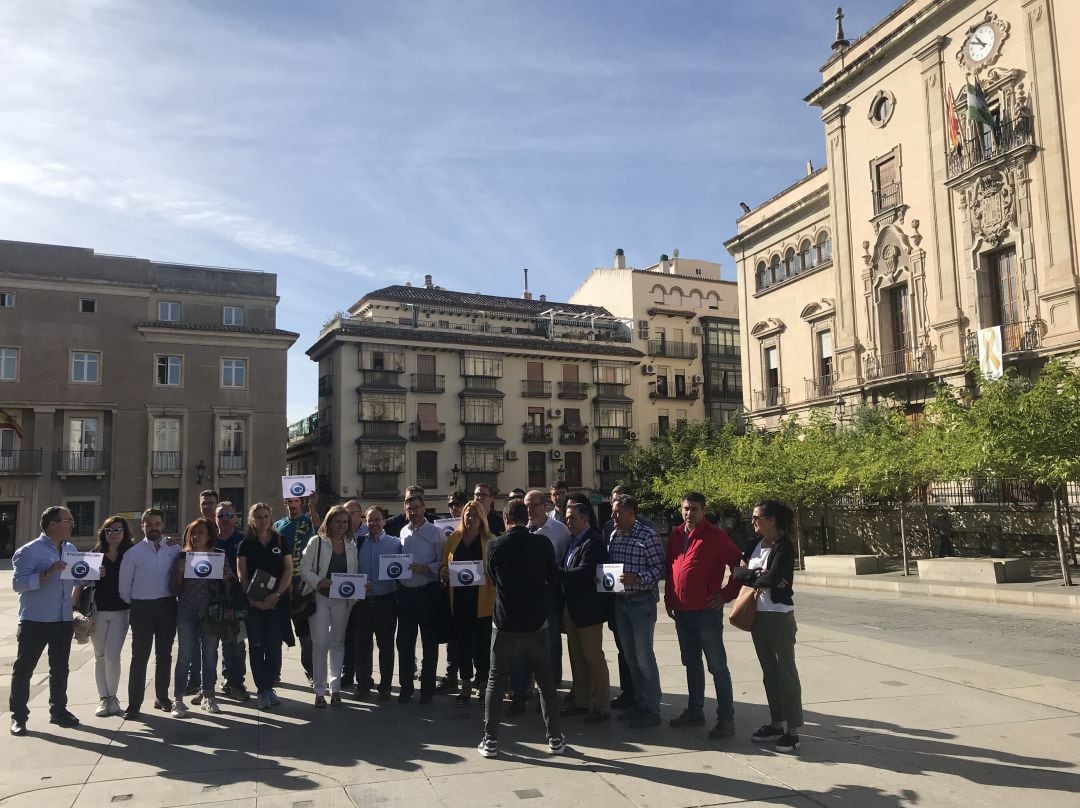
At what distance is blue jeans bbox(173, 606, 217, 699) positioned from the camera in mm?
7930

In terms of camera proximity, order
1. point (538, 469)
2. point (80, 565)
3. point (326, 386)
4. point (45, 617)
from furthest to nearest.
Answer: point (538, 469), point (326, 386), point (80, 565), point (45, 617)

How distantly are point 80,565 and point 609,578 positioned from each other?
4.59 meters

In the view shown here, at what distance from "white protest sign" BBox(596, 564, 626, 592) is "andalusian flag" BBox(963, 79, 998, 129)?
24958mm

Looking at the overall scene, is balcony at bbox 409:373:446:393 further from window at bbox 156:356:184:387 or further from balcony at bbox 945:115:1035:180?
balcony at bbox 945:115:1035:180

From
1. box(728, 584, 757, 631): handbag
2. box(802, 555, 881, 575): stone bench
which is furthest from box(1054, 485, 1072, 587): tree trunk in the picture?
box(728, 584, 757, 631): handbag

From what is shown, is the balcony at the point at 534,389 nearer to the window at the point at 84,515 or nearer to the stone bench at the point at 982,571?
the window at the point at 84,515

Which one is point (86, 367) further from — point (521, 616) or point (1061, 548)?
point (521, 616)

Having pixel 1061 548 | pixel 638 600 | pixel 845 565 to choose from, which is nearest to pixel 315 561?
pixel 638 600

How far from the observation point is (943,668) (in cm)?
930

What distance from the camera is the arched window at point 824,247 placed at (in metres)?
35.2

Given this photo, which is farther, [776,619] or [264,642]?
[264,642]

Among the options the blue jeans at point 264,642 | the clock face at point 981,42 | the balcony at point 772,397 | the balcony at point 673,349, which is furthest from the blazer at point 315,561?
the balcony at point 673,349

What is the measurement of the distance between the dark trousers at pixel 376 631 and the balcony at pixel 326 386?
1618 inches

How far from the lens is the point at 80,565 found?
7.53m
